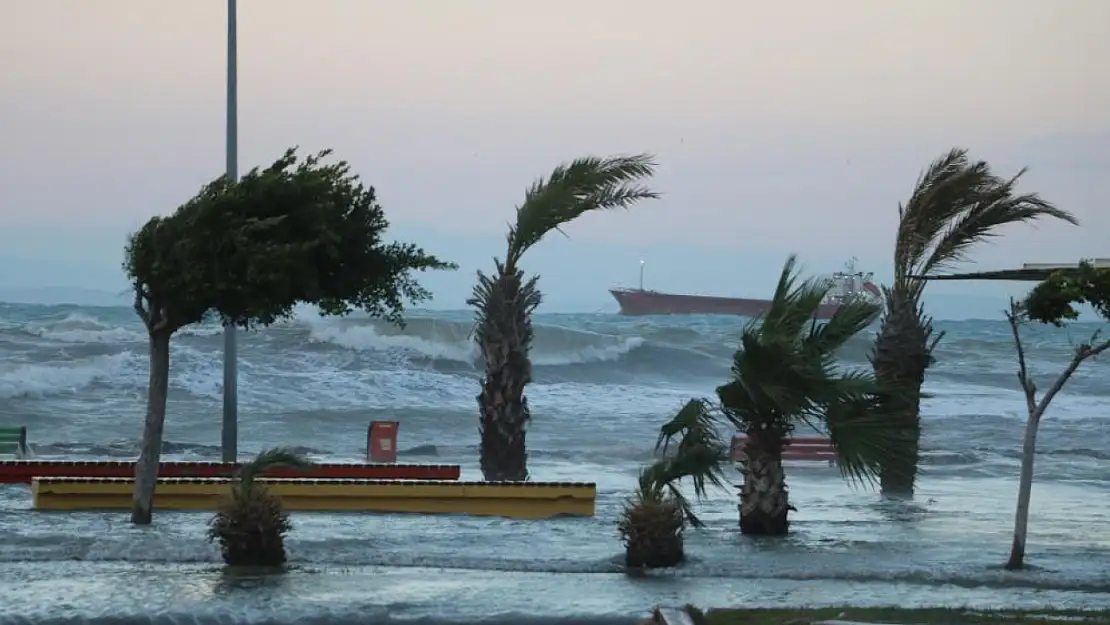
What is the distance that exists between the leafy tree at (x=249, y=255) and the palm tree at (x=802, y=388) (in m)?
4.18

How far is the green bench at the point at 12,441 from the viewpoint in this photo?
1062 inches

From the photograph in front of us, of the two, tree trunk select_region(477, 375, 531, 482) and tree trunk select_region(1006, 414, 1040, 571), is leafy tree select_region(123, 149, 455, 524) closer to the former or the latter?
tree trunk select_region(477, 375, 531, 482)

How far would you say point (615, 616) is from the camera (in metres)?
11.9

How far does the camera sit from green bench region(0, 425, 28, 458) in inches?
1062

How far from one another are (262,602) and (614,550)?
4.63 metres

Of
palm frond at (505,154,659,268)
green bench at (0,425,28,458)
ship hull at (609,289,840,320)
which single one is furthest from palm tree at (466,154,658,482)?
ship hull at (609,289,840,320)

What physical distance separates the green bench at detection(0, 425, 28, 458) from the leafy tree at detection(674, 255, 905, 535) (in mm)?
14345

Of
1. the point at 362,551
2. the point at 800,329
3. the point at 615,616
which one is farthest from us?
the point at 800,329

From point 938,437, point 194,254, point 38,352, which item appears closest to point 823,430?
point 194,254

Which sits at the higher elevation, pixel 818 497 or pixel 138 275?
pixel 138 275

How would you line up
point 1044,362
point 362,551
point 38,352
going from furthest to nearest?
point 1044,362, point 38,352, point 362,551

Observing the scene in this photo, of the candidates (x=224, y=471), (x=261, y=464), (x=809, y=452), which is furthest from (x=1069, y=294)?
(x=809, y=452)

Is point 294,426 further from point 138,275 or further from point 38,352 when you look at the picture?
point 138,275

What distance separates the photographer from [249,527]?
556 inches
